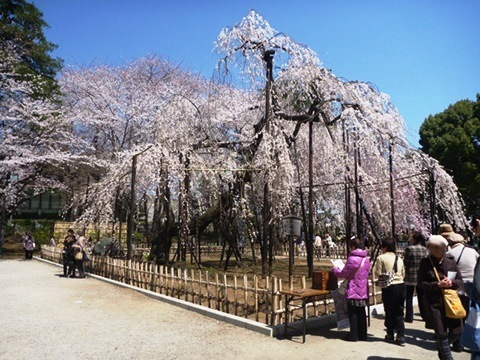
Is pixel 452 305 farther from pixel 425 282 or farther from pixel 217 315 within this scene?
pixel 217 315

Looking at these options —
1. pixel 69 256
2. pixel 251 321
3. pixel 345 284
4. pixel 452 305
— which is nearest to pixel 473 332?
pixel 452 305

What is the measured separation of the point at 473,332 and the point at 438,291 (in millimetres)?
964

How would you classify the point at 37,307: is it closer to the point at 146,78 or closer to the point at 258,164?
the point at 258,164

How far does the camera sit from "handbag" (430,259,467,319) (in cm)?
409

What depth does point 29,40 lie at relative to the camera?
21.2 metres

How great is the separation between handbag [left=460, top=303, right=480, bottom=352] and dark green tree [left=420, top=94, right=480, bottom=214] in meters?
24.1

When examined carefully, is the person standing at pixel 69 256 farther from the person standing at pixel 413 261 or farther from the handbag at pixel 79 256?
the person standing at pixel 413 261

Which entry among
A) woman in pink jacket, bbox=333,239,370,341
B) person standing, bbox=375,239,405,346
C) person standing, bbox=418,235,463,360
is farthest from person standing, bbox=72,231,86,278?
person standing, bbox=418,235,463,360

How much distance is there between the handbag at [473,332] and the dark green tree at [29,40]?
866 inches

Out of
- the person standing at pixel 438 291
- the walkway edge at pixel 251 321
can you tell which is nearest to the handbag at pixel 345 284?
the walkway edge at pixel 251 321

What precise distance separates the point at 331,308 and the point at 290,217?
2.01 meters

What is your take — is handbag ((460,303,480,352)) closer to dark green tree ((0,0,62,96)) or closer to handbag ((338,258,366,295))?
handbag ((338,258,366,295))

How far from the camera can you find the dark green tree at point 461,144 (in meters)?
24.5

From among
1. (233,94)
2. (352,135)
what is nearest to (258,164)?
(352,135)
